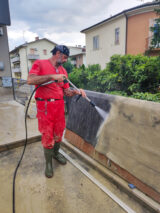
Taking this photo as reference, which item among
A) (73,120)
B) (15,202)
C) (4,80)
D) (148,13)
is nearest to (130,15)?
(148,13)

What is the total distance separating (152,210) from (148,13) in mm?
13567

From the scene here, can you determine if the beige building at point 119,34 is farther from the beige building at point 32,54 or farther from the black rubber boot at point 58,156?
the black rubber boot at point 58,156

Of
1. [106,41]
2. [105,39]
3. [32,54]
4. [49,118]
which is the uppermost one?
[32,54]

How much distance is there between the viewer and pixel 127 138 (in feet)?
5.73

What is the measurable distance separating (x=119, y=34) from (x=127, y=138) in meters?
13.4

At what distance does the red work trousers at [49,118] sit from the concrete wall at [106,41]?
12573mm

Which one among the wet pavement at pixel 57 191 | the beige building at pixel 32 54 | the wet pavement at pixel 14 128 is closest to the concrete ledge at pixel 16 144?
the wet pavement at pixel 14 128

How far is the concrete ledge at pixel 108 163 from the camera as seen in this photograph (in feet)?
5.19

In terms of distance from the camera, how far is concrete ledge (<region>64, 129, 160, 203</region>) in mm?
1582

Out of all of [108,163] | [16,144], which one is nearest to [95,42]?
[16,144]

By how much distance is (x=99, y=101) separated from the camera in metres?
2.14

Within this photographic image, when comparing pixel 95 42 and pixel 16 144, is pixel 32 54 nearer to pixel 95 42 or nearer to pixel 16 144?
pixel 95 42

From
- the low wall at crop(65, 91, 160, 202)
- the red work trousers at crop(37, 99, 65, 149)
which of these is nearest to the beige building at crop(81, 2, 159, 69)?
the low wall at crop(65, 91, 160, 202)

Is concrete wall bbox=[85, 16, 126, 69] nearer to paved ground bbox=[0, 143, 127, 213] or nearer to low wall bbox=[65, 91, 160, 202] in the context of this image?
low wall bbox=[65, 91, 160, 202]
